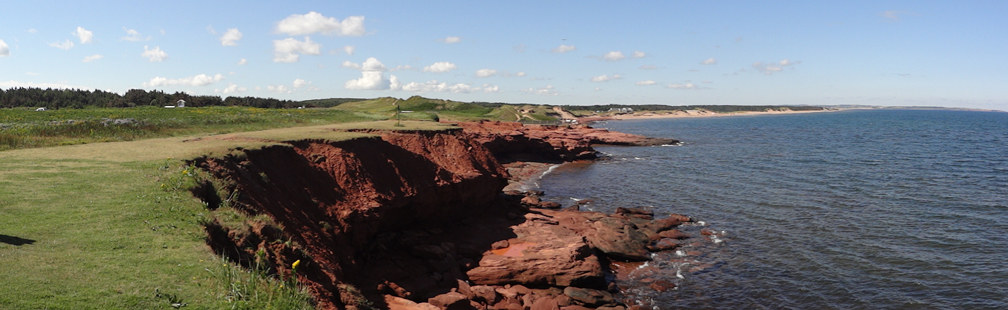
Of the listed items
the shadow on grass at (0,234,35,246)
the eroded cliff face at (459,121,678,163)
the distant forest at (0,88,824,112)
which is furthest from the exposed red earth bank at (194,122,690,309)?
the distant forest at (0,88,824,112)

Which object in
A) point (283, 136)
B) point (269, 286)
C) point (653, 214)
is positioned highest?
point (283, 136)

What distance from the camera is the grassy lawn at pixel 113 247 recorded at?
725 cm

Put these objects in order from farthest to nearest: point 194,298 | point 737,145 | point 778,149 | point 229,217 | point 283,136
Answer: point 737,145
point 778,149
point 283,136
point 229,217
point 194,298

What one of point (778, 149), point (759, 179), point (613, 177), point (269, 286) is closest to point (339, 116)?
point (613, 177)

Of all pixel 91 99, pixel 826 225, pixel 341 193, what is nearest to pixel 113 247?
pixel 341 193

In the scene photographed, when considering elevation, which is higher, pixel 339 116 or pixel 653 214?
pixel 339 116

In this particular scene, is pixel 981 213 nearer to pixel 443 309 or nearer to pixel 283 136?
pixel 443 309

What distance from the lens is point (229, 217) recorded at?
11.2m

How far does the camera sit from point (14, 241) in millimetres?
8477

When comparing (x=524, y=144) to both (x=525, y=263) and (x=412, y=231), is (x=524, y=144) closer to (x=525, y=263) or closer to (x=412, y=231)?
(x=412, y=231)

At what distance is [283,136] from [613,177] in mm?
27947

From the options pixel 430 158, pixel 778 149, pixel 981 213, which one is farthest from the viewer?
pixel 778 149

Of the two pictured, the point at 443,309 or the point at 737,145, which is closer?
the point at 443,309

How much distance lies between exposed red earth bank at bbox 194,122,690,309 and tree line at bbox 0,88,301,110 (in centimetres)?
4148
